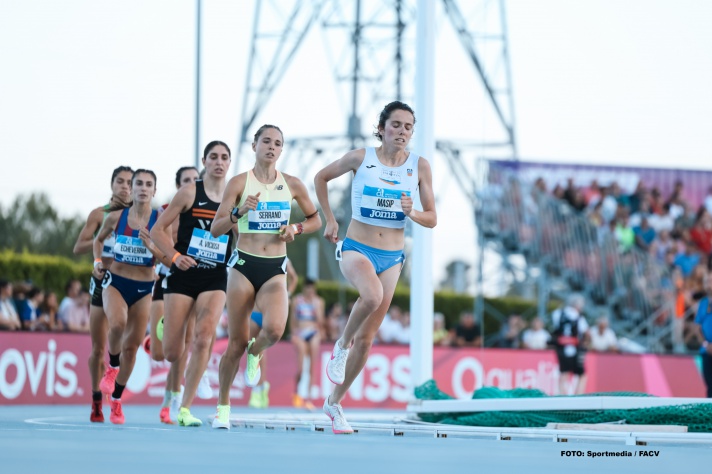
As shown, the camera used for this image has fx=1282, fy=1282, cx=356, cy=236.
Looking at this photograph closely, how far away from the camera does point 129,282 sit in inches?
480

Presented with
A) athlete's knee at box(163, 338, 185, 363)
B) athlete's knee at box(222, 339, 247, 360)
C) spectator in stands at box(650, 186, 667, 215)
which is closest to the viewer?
athlete's knee at box(222, 339, 247, 360)

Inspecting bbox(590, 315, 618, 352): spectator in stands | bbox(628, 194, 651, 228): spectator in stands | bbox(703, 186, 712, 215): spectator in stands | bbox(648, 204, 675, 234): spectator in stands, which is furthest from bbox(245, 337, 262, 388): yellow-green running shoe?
bbox(703, 186, 712, 215): spectator in stands

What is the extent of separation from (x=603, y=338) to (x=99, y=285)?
15.5 m

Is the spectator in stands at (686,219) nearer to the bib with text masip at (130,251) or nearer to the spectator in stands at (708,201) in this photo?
the spectator in stands at (708,201)

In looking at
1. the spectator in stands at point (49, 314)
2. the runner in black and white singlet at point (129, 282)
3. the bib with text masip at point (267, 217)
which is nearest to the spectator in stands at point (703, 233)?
the spectator in stands at point (49, 314)

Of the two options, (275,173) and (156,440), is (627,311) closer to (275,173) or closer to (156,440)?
(275,173)

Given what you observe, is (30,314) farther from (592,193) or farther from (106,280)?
(592,193)

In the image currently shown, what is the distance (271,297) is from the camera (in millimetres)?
10336

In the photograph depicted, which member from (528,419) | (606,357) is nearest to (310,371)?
(606,357)

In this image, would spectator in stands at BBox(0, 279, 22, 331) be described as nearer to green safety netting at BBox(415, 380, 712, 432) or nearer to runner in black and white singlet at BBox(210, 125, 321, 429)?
green safety netting at BBox(415, 380, 712, 432)

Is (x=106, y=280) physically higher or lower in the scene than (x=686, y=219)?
lower

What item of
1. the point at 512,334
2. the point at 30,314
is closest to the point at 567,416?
the point at 30,314

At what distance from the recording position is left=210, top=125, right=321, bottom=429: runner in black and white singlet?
10359 mm

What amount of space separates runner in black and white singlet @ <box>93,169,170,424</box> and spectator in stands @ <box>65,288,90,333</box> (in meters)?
8.58
